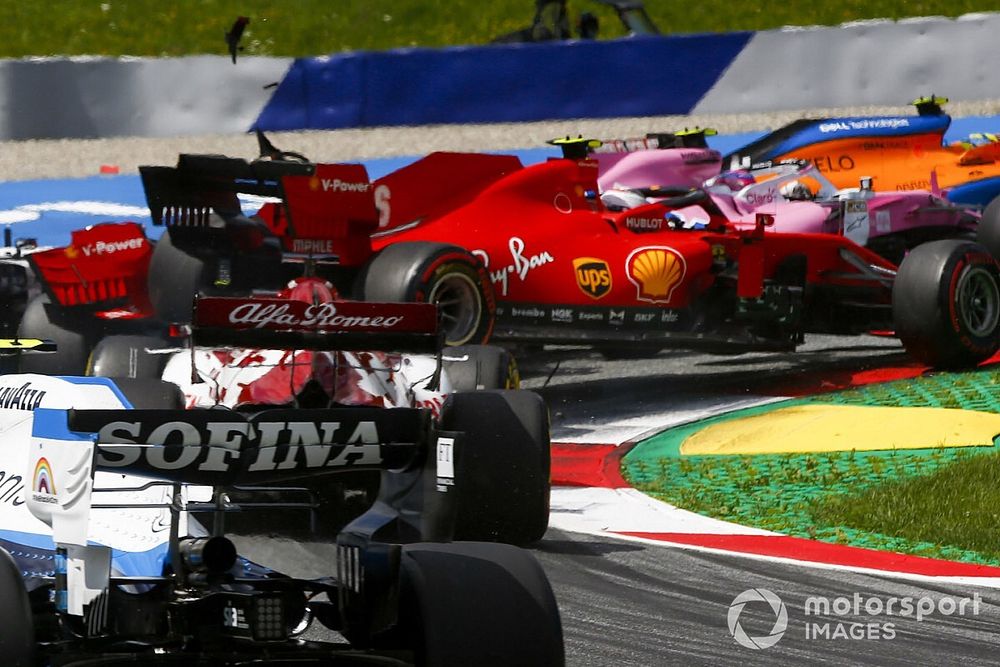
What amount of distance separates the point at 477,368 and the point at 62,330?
143 inches

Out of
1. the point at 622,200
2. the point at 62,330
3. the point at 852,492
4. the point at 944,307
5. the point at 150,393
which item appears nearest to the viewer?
the point at 150,393

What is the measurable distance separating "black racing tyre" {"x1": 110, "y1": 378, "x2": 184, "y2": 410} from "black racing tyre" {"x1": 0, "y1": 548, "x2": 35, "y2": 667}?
2.21 metres

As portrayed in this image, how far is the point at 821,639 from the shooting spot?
21.5 feet

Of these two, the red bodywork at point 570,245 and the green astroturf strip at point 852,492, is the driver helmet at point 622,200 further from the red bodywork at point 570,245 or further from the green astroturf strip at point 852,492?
the green astroturf strip at point 852,492

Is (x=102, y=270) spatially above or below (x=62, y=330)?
above

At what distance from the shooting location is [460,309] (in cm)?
1137

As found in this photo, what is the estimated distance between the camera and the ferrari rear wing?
269 inches

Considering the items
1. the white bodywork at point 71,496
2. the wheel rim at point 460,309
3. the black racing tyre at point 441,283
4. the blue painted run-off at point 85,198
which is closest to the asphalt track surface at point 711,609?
the white bodywork at point 71,496

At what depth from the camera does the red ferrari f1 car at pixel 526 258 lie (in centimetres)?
1141

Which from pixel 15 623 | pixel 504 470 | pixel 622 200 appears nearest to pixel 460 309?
pixel 622 200

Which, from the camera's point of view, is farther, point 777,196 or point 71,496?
point 777,196

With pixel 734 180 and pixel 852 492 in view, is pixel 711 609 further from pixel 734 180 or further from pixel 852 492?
pixel 734 180

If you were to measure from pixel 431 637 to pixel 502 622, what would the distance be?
0.64 feet

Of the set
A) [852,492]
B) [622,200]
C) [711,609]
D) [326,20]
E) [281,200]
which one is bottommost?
[711,609]
